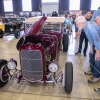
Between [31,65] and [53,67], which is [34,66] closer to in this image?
[31,65]

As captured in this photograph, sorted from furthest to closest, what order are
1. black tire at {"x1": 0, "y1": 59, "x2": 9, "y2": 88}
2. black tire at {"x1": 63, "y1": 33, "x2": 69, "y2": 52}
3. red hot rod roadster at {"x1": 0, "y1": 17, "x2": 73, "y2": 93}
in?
black tire at {"x1": 63, "y1": 33, "x2": 69, "y2": 52}, black tire at {"x1": 0, "y1": 59, "x2": 9, "y2": 88}, red hot rod roadster at {"x1": 0, "y1": 17, "x2": 73, "y2": 93}

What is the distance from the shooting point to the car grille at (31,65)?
238 cm

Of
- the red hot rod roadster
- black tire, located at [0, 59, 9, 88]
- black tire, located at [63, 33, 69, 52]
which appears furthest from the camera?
black tire, located at [63, 33, 69, 52]

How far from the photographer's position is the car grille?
238cm

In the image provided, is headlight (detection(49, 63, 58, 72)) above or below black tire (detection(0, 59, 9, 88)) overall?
above

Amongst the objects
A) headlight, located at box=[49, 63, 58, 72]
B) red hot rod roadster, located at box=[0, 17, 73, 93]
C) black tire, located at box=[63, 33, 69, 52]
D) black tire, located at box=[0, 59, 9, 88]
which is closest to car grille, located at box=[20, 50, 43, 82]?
red hot rod roadster, located at box=[0, 17, 73, 93]

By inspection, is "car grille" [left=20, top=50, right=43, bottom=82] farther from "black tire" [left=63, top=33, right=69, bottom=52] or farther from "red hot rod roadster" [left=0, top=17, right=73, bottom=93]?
"black tire" [left=63, top=33, right=69, bottom=52]

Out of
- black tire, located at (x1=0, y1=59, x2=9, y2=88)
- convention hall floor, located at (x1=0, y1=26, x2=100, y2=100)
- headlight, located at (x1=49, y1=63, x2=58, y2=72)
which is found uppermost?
headlight, located at (x1=49, y1=63, x2=58, y2=72)

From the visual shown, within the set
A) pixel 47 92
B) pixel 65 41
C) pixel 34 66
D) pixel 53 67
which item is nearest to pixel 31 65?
pixel 34 66

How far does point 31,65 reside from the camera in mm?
2449

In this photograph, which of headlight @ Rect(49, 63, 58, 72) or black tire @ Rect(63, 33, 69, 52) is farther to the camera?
black tire @ Rect(63, 33, 69, 52)

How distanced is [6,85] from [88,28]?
2.04m

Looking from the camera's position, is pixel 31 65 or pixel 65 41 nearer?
pixel 31 65

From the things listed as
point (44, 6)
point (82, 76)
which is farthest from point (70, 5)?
point (82, 76)
